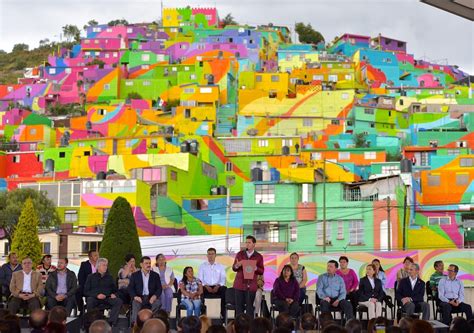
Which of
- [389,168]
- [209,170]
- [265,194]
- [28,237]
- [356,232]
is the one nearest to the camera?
[28,237]

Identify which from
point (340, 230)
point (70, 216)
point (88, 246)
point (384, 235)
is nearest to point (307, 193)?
point (340, 230)

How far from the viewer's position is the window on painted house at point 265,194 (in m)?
57.3

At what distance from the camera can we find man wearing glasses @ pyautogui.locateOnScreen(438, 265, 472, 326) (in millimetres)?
18016

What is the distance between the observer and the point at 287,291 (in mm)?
17641

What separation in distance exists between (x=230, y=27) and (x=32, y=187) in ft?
216

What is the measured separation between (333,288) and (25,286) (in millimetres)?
5226

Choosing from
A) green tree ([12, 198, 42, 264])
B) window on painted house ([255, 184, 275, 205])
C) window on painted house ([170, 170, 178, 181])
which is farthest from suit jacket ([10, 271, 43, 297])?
window on painted house ([170, 170, 178, 181])

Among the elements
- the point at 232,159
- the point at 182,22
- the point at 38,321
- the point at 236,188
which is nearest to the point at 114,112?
the point at 232,159

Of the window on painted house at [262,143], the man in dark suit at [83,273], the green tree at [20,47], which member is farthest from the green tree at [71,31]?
the man in dark suit at [83,273]

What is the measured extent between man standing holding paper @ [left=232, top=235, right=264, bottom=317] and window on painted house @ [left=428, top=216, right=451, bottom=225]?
137ft

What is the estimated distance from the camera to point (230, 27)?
12512 centimetres

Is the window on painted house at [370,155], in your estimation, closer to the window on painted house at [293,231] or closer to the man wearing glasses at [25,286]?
the window on painted house at [293,231]

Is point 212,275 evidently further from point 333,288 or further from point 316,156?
point 316,156

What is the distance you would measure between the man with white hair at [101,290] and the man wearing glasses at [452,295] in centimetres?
544
